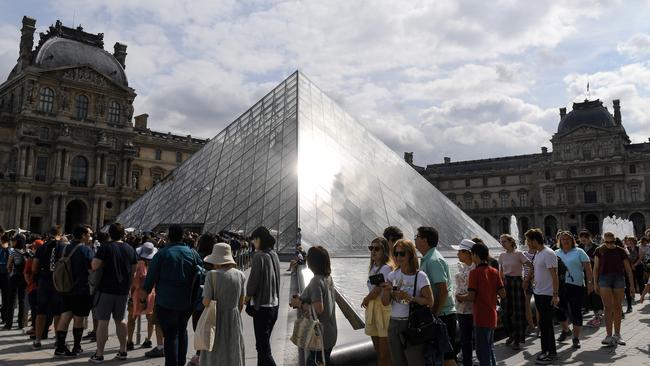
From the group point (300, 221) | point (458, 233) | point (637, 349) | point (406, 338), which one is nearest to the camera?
point (406, 338)

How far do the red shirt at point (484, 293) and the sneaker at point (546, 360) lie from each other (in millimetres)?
1164

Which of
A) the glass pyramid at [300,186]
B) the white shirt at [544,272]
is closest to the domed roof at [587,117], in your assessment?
the glass pyramid at [300,186]

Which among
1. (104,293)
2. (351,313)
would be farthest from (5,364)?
(351,313)

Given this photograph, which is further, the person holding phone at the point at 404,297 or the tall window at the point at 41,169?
the tall window at the point at 41,169

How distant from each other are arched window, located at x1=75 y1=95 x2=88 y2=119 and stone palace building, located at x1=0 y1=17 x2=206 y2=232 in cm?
9

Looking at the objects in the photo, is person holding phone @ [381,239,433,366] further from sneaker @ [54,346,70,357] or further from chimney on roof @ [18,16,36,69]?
chimney on roof @ [18,16,36,69]

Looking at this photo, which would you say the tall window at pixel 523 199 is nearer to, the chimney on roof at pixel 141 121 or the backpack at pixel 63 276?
the chimney on roof at pixel 141 121

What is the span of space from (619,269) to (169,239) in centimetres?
549

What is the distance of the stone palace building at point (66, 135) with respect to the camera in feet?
127

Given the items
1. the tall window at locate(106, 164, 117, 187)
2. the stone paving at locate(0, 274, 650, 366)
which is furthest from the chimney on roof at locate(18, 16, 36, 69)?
the stone paving at locate(0, 274, 650, 366)

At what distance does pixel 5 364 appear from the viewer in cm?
435

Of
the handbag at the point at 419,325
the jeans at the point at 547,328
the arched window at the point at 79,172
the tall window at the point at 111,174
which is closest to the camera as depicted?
the handbag at the point at 419,325

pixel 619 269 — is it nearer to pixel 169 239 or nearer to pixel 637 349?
pixel 637 349

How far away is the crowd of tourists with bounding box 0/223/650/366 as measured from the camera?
3398 millimetres
